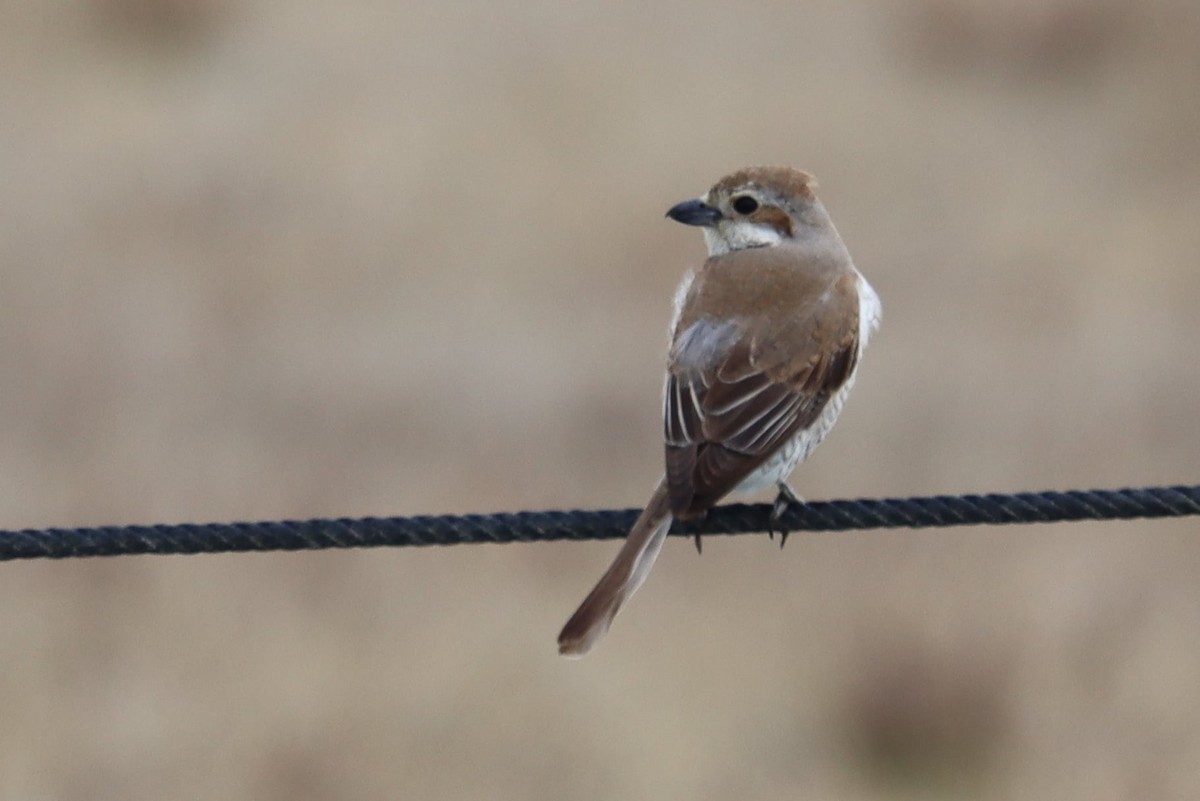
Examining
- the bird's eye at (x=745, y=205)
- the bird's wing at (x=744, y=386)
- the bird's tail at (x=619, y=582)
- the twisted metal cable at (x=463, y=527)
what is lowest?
the bird's tail at (x=619, y=582)

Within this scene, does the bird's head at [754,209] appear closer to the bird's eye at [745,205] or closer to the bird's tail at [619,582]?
the bird's eye at [745,205]

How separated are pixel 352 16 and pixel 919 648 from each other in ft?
27.2

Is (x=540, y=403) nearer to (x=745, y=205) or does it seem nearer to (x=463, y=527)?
(x=745, y=205)

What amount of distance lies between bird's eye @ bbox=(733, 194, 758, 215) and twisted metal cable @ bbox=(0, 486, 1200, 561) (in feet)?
7.28

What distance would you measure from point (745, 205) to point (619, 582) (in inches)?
72.8

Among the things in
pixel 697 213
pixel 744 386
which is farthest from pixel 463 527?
pixel 697 213

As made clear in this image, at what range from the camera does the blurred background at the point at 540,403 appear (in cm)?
794

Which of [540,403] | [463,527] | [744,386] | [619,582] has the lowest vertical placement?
[540,403]

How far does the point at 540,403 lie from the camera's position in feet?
33.1

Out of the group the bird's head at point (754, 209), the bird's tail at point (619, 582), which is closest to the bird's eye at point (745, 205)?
the bird's head at point (754, 209)

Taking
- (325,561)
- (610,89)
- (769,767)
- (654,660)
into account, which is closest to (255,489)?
(325,561)

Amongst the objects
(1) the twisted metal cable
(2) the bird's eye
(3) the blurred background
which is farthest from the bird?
(3) the blurred background

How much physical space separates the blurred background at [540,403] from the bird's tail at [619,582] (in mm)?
3316

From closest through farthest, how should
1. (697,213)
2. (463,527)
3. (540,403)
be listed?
(463,527) → (697,213) → (540,403)
